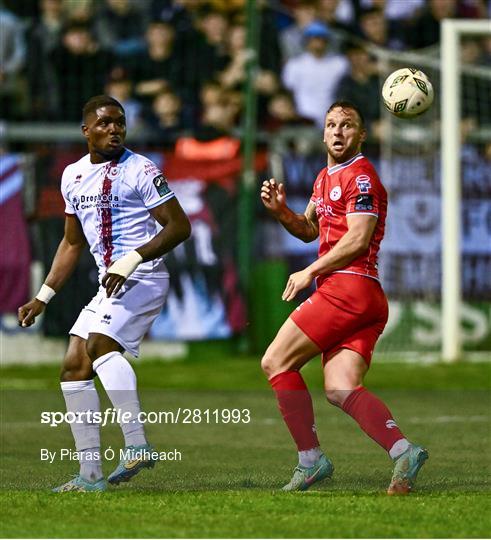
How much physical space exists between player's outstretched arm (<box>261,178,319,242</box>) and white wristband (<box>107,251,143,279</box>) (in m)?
0.81

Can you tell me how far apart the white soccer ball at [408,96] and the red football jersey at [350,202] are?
819 millimetres

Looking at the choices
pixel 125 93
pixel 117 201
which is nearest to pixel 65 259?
pixel 117 201

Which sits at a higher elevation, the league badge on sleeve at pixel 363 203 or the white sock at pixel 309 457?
the league badge on sleeve at pixel 363 203

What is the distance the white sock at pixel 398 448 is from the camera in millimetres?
7445

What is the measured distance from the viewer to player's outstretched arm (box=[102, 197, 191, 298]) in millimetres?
7852

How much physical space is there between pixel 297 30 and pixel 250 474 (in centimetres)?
1127

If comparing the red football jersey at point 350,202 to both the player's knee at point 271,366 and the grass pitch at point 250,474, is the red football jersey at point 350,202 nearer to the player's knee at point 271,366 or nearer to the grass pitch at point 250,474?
the player's knee at point 271,366

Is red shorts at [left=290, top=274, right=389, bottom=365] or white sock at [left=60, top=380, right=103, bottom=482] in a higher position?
red shorts at [left=290, top=274, right=389, bottom=365]

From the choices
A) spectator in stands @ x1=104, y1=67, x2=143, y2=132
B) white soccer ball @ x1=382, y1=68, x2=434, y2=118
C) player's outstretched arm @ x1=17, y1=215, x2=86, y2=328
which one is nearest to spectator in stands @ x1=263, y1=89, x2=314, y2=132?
spectator in stands @ x1=104, y1=67, x2=143, y2=132

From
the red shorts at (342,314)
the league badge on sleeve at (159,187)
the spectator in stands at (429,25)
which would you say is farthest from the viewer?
the spectator in stands at (429,25)

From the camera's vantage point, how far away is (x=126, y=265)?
7.87 m

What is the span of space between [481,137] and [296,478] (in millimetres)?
11184

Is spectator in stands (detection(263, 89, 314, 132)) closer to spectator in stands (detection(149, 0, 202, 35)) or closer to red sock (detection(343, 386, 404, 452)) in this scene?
spectator in stands (detection(149, 0, 202, 35))

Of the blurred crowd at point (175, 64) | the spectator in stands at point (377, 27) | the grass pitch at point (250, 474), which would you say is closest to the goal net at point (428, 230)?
the blurred crowd at point (175, 64)
